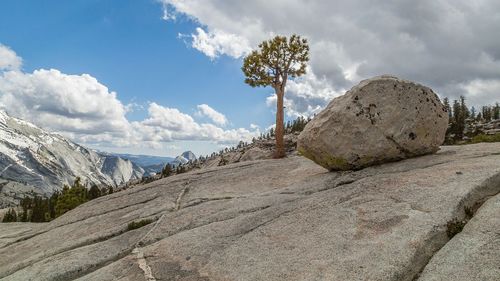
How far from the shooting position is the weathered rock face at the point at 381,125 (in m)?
21.1

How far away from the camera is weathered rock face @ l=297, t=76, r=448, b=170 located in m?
21.1

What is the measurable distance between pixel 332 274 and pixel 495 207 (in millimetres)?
6108

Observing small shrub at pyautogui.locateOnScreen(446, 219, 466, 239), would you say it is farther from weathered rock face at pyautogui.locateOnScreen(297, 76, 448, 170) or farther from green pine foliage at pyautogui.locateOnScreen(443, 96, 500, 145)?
green pine foliage at pyautogui.locateOnScreen(443, 96, 500, 145)

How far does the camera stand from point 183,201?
24234mm

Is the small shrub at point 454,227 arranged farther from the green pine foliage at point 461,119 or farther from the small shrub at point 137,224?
the green pine foliage at point 461,119

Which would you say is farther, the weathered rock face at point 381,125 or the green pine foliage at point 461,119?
the green pine foliage at point 461,119

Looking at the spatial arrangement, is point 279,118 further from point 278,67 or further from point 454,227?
point 454,227

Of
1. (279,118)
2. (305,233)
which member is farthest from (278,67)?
(305,233)

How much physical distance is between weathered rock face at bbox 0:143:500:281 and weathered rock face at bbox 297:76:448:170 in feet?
3.15

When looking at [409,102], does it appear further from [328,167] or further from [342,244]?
[342,244]

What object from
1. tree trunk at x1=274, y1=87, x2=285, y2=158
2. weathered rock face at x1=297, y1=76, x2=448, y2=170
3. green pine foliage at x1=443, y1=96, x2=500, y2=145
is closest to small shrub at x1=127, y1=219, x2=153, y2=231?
weathered rock face at x1=297, y1=76, x2=448, y2=170

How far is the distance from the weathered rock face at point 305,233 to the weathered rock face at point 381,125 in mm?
961

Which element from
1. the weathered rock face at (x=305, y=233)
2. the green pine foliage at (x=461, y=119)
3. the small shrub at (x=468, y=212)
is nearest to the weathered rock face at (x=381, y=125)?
the weathered rock face at (x=305, y=233)

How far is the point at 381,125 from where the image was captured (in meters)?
21.1
